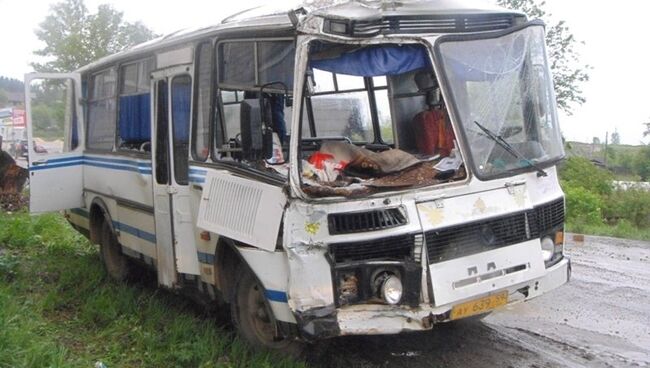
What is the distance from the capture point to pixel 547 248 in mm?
5004

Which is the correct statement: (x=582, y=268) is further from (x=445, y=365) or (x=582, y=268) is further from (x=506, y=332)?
(x=445, y=365)

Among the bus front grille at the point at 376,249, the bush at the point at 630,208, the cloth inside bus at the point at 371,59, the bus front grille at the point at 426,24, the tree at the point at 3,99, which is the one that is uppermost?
the tree at the point at 3,99

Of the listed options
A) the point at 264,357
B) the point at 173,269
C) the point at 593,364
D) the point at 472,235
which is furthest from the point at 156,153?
the point at 593,364

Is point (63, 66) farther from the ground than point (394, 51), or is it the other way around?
point (63, 66)

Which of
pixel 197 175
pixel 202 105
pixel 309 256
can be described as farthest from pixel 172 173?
pixel 309 256

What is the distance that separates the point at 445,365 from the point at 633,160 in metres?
40.0

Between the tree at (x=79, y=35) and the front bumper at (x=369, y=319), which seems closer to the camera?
the front bumper at (x=369, y=319)

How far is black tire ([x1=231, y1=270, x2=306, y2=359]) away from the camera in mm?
4988

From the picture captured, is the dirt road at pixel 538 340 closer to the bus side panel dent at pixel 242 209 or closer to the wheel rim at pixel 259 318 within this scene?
the wheel rim at pixel 259 318

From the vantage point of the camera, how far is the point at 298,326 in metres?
4.35

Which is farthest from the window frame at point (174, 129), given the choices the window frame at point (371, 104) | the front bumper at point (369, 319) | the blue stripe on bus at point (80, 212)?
the blue stripe on bus at point (80, 212)

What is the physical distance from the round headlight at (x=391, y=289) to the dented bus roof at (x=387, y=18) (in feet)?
5.14

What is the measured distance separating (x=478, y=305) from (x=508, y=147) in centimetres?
113

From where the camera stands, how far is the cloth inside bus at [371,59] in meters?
4.46
